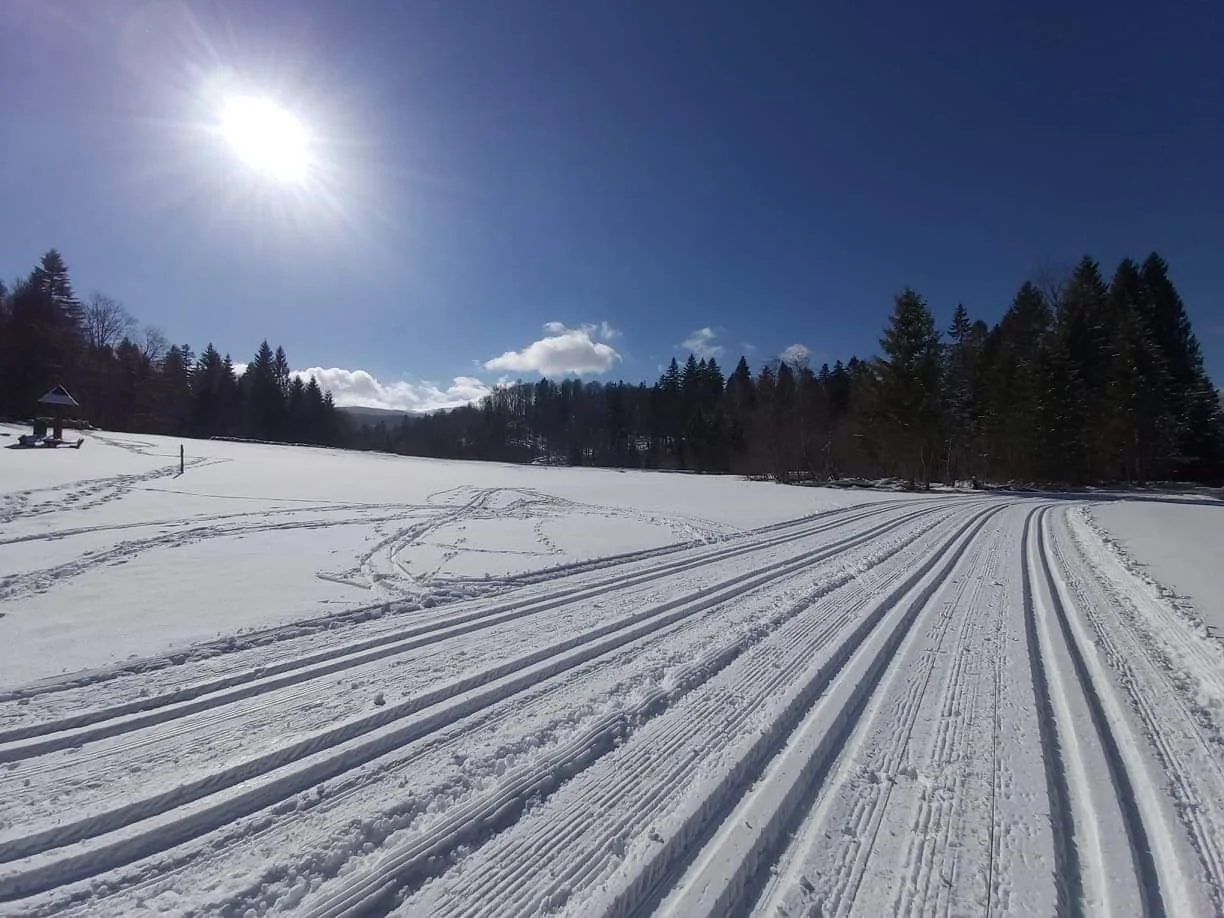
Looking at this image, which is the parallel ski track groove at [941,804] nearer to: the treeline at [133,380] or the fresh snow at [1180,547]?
the fresh snow at [1180,547]

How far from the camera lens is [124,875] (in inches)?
73.5

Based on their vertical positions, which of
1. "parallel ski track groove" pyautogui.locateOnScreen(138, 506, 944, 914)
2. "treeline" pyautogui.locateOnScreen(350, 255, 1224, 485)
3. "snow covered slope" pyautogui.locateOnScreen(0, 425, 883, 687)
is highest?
"treeline" pyautogui.locateOnScreen(350, 255, 1224, 485)

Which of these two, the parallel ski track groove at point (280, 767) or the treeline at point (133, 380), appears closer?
the parallel ski track groove at point (280, 767)

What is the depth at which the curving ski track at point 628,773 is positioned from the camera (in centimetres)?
189

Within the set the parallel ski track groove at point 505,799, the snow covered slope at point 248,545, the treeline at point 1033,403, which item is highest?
the treeline at point 1033,403

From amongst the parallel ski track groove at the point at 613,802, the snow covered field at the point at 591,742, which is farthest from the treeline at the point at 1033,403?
the parallel ski track groove at the point at 613,802

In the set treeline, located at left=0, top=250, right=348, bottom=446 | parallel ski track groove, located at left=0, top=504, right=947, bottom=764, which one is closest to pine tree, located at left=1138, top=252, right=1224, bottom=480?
parallel ski track groove, located at left=0, top=504, right=947, bottom=764

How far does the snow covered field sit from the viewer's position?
6.30 feet

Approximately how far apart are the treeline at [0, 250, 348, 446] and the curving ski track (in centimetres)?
5128

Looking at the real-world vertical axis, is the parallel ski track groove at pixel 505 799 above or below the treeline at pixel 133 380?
below

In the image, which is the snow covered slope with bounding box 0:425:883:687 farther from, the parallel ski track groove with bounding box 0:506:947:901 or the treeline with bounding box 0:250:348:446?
the treeline with bounding box 0:250:348:446

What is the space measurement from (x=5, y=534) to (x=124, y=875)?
8.35 metres

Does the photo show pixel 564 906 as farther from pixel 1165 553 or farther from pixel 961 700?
pixel 1165 553

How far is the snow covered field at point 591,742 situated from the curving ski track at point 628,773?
0.02 m
